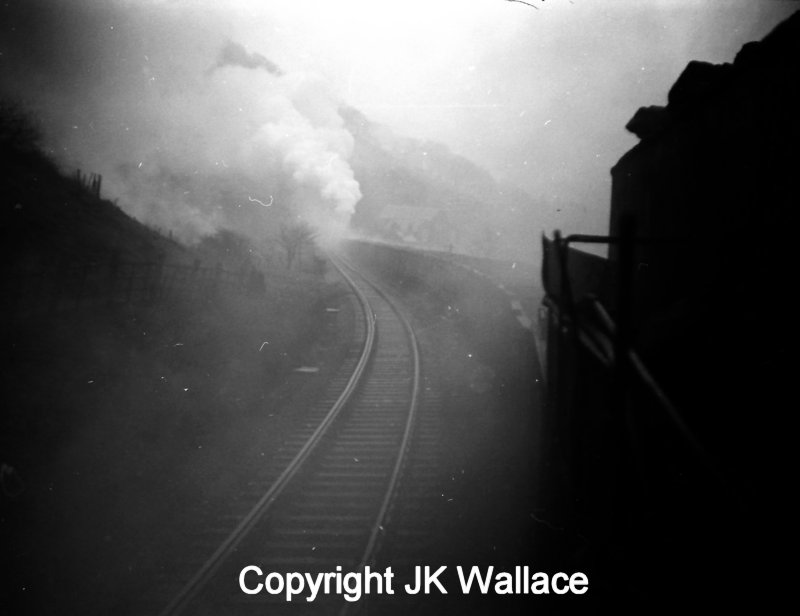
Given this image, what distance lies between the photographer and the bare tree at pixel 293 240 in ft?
112

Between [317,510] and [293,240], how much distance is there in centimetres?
2952

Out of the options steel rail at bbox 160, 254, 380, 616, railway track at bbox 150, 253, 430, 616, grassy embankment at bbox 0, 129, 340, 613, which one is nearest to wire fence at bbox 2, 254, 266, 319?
grassy embankment at bbox 0, 129, 340, 613

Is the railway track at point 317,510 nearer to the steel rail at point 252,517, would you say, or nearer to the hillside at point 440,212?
the steel rail at point 252,517

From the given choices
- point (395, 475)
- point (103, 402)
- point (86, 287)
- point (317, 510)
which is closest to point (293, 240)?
point (86, 287)

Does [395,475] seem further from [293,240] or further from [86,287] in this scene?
[293,240]

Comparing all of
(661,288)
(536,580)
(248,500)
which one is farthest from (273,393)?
(661,288)

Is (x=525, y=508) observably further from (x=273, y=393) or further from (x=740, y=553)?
(x=273, y=393)

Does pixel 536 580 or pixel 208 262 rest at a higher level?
pixel 208 262

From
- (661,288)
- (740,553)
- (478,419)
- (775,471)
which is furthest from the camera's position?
(478,419)

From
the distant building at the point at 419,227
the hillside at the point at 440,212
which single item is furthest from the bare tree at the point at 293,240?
the distant building at the point at 419,227

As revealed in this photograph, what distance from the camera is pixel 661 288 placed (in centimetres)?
607

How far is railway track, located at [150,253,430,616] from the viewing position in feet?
17.5

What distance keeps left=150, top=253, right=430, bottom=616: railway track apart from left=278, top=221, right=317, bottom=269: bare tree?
891 inches

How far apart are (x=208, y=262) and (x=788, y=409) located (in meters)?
24.4
